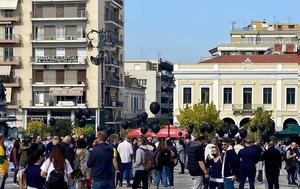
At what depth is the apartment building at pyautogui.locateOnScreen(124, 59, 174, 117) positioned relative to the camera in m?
123

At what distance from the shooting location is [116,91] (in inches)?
3435

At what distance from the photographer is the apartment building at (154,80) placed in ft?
404

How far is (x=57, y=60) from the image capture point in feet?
257

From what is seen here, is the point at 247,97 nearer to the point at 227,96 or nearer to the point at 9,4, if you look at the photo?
the point at 227,96

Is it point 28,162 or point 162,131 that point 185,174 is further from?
point 28,162

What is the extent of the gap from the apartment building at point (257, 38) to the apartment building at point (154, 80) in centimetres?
902

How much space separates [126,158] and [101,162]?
9796 millimetres

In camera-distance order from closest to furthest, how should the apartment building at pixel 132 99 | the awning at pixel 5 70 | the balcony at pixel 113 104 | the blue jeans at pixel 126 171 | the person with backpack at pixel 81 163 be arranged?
the person with backpack at pixel 81 163 → the blue jeans at pixel 126 171 → the awning at pixel 5 70 → the balcony at pixel 113 104 → the apartment building at pixel 132 99

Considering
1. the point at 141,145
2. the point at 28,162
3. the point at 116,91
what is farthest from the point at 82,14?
the point at 28,162

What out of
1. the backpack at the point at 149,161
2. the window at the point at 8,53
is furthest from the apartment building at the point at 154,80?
the backpack at the point at 149,161

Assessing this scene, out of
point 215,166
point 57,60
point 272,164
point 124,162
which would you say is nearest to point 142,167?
point 215,166

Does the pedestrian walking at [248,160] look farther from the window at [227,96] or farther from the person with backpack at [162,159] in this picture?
the window at [227,96]

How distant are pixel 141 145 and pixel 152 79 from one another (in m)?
101

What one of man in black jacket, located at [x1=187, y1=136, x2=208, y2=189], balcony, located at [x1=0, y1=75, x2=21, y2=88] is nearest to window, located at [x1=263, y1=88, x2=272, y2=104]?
balcony, located at [x1=0, y1=75, x2=21, y2=88]
